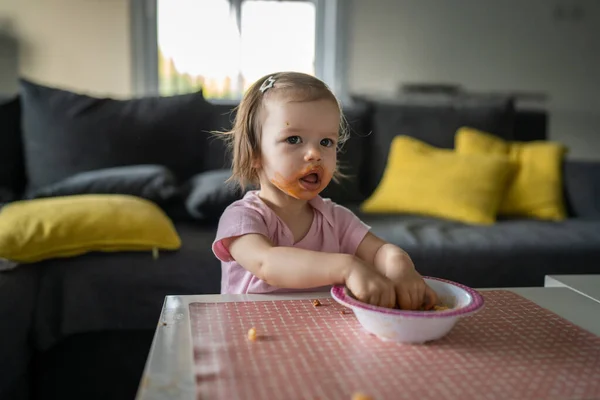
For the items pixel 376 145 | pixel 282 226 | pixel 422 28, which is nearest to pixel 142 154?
pixel 376 145

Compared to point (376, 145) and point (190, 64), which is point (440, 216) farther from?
point (190, 64)

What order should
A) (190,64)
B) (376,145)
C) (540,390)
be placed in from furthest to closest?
(190,64)
(376,145)
(540,390)

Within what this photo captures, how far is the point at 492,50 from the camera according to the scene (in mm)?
3652

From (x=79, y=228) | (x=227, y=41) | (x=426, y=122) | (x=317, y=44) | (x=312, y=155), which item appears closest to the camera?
(x=312, y=155)

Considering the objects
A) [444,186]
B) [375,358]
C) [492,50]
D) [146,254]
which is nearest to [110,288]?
[146,254]

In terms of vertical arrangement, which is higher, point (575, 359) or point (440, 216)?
point (575, 359)

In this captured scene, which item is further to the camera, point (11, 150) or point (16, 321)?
point (11, 150)

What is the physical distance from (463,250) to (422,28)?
2173mm

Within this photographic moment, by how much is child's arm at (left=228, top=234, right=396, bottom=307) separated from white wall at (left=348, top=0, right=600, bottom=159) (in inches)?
109

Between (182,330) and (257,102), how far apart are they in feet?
1.41

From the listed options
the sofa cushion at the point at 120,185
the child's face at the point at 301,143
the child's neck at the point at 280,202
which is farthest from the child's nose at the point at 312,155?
the sofa cushion at the point at 120,185

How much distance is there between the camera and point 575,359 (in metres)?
0.68

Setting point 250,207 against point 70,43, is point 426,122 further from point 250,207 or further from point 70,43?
point 70,43

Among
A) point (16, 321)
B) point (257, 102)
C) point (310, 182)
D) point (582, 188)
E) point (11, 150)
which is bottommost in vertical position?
point (16, 321)
